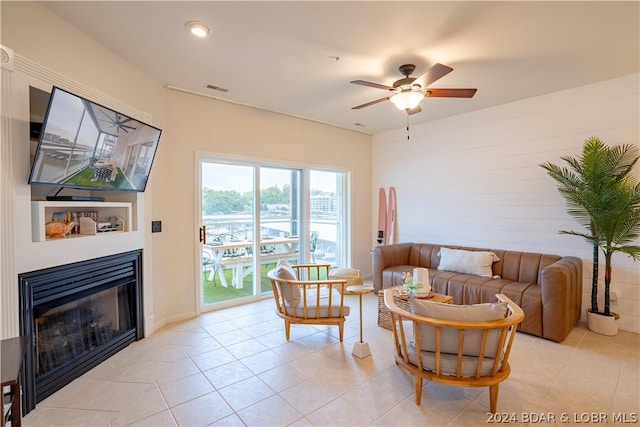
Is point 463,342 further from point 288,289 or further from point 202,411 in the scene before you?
point 202,411

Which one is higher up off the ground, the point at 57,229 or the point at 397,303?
the point at 57,229

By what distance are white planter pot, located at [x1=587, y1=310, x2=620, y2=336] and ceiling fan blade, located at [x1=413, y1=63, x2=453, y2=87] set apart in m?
3.06

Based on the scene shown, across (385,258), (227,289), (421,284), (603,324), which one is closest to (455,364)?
(421,284)

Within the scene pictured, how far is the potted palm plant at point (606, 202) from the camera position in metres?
3.00

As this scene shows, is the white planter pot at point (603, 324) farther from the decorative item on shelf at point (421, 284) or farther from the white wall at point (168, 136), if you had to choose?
the white wall at point (168, 136)

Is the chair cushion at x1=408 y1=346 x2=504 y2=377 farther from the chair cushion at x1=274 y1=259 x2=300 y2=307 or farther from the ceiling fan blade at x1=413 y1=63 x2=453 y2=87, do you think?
the ceiling fan blade at x1=413 y1=63 x2=453 y2=87

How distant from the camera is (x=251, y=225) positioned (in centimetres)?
439

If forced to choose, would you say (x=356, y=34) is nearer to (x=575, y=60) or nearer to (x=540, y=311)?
(x=575, y=60)

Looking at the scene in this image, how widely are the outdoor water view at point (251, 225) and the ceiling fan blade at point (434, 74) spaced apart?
2.50 metres

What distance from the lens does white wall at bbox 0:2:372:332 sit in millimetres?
2076

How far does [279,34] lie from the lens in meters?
2.46

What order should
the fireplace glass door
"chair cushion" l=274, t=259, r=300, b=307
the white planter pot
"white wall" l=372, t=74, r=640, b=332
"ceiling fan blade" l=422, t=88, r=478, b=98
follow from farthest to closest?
"white wall" l=372, t=74, r=640, b=332 < the white planter pot < "chair cushion" l=274, t=259, r=300, b=307 < "ceiling fan blade" l=422, t=88, r=478, b=98 < the fireplace glass door

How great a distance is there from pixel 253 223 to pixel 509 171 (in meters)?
3.58

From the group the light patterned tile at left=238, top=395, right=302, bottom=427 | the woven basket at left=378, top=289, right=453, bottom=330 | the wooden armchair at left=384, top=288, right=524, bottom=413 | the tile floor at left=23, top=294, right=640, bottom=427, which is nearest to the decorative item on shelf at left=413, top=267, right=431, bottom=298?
the woven basket at left=378, top=289, right=453, bottom=330
